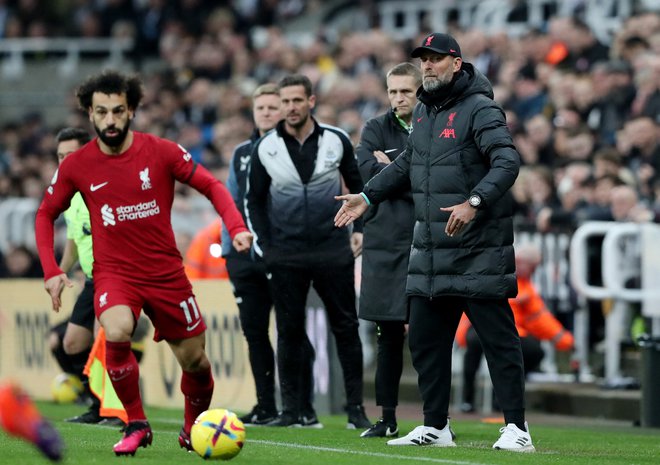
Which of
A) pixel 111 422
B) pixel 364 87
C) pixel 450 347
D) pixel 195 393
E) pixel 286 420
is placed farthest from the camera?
pixel 364 87

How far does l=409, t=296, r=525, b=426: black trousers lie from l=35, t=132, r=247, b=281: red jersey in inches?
55.0

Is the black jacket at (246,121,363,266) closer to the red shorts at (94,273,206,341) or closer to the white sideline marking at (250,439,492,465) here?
the white sideline marking at (250,439,492,465)

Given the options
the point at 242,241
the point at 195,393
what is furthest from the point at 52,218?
the point at 195,393

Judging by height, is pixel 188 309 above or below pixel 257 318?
above

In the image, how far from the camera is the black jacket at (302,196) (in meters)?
11.5

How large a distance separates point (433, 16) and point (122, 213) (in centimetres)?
1524

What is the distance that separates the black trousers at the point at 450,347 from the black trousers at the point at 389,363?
0.86 metres

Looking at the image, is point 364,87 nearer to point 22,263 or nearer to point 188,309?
point 22,263

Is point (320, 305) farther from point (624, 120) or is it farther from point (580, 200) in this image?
point (624, 120)

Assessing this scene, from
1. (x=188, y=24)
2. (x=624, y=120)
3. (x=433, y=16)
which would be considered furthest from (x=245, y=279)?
(x=188, y=24)

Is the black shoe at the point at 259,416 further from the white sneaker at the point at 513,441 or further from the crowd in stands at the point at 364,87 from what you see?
the crowd in stands at the point at 364,87

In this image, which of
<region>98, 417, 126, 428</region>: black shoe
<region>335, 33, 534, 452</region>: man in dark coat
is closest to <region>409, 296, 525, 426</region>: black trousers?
<region>335, 33, 534, 452</region>: man in dark coat

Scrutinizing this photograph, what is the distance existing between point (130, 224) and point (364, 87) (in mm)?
11967

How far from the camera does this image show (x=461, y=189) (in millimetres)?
9570
